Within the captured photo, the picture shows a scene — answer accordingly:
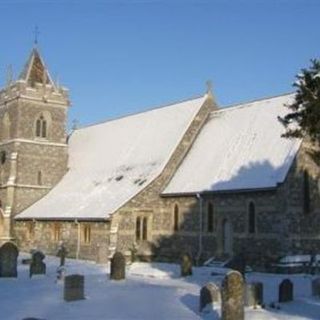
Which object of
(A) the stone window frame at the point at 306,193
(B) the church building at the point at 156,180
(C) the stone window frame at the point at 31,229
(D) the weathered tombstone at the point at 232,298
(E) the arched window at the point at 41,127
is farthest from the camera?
(E) the arched window at the point at 41,127

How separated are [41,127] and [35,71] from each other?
14.0ft

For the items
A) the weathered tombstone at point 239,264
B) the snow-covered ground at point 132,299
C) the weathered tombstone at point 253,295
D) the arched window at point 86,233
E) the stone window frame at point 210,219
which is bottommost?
the snow-covered ground at point 132,299

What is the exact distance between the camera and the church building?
27953 mm

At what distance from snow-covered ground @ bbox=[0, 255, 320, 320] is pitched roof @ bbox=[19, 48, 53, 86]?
789 inches

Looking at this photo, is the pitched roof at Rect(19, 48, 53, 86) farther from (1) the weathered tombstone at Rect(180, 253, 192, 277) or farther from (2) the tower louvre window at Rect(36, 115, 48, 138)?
(1) the weathered tombstone at Rect(180, 253, 192, 277)

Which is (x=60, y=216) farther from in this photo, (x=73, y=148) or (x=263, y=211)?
(x=263, y=211)

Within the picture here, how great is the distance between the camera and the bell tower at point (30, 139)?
40.3 meters

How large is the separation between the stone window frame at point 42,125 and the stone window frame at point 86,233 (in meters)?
10.5

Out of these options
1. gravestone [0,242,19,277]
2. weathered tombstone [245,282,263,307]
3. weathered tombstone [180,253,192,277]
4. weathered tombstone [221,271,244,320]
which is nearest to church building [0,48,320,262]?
weathered tombstone [180,253,192,277]

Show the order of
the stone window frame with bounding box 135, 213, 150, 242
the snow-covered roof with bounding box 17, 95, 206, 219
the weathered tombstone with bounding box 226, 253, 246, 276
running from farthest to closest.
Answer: the snow-covered roof with bounding box 17, 95, 206, 219
the stone window frame with bounding box 135, 213, 150, 242
the weathered tombstone with bounding box 226, 253, 246, 276

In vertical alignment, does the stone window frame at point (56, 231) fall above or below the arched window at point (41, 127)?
below

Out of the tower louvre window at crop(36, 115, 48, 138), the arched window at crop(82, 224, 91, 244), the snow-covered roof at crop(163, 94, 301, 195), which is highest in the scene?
the tower louvre window at crop(36, 115, 48, 138)

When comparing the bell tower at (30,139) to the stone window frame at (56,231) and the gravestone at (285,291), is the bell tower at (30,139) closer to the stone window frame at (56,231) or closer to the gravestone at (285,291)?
the stone window frame at (56,231)

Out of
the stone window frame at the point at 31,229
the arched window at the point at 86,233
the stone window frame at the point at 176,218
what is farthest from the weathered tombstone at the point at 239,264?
the stone window frame at the point at 31,229
